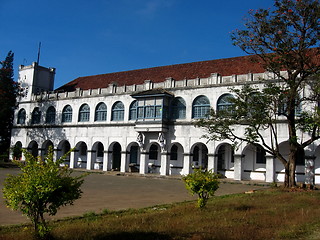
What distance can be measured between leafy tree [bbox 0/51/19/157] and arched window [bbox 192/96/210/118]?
2022cm

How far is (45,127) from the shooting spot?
37.3 meters

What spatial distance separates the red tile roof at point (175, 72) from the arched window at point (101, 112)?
3107mm

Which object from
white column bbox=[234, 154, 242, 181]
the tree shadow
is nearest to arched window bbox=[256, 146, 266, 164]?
white column bbox=[234, 154, 242, 181]

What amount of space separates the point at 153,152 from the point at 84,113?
8756mm

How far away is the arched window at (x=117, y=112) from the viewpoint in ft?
106

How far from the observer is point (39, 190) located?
6.03 m

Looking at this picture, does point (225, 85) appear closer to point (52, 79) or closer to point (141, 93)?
point (141, 93)

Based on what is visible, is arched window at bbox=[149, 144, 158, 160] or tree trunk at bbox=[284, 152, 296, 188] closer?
tree trunk at bbox=[284, 152, 296, 188]

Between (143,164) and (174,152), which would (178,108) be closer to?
(174,152)

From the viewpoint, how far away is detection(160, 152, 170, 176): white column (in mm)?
28641

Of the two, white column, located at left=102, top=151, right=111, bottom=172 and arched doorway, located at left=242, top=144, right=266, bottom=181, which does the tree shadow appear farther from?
white column, located at left=102, top=151, right=111, bottom=172

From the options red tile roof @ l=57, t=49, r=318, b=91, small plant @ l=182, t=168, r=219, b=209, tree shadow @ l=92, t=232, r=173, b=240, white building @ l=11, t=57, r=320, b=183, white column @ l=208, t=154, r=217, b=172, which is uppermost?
red tile roof @ l=57, t=49, r=318, b=91

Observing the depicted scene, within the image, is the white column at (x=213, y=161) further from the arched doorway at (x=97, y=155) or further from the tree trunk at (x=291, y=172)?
the arched doorway at (x=97, y=155)

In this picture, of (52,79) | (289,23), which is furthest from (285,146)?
(52,79)
